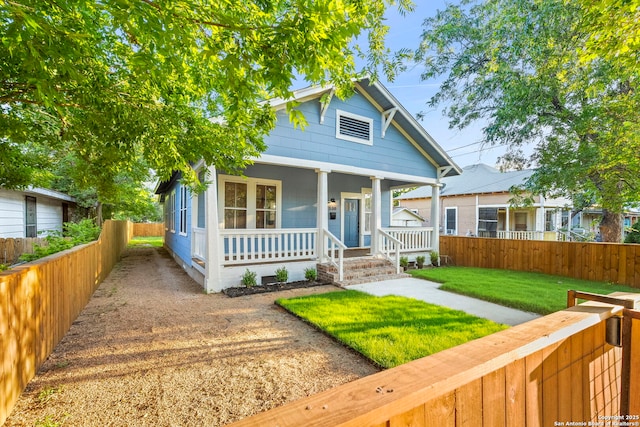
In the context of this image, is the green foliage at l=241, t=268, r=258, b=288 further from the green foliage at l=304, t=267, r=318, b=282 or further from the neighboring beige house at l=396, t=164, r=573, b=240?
the neighboring beige house at l=396, t=164, r=573, b=240

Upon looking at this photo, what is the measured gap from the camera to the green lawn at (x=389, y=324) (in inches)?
138

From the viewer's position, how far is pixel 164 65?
3223 millimetres

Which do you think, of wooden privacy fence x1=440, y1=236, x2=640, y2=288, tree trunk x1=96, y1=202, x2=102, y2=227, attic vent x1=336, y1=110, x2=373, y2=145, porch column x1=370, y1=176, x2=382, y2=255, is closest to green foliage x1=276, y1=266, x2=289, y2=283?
porch column x1=370, y1=176, x2=382, y2=255

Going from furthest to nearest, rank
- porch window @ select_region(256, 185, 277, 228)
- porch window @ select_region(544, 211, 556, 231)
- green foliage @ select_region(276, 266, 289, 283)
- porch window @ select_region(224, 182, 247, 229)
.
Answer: porch window @ select_region(544, 211, 556, 231), porch window @ select_region(256, 185, 277, 228), porch window @ select_region(224, 182, 247, 229), green foliage @ select_region(276, 266, 289, 283)

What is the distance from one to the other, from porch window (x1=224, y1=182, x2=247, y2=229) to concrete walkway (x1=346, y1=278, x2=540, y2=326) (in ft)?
13.0

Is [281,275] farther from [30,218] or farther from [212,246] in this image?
[30,218]

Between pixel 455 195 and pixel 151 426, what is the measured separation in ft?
68.5

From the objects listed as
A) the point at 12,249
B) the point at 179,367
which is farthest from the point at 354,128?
the point at 12,249

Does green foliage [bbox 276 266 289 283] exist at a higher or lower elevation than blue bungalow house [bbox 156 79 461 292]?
lower

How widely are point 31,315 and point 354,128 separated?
819 cm

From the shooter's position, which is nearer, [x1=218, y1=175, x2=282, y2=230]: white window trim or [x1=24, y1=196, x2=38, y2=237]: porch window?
[x1=218, y1=175, x2=282, y2=230]: white window trim

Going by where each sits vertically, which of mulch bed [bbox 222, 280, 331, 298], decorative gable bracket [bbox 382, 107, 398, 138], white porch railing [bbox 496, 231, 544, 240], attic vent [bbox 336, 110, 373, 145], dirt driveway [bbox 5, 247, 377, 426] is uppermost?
decorative gable bracket [bbox 382, 107, 398, 138]

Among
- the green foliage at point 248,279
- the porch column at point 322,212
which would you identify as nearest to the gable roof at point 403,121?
the porch column at point 322,212

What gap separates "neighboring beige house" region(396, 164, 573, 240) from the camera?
58.3 feet
